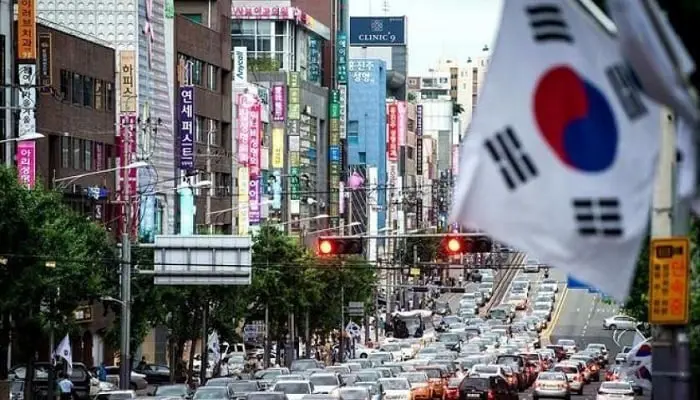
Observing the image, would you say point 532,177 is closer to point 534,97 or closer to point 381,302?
point 534,97

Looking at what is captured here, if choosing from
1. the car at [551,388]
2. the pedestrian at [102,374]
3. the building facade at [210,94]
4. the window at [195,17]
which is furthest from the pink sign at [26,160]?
the window at [195,17]

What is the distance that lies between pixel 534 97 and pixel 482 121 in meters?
0.32

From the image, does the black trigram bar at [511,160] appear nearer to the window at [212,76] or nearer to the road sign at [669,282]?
the road sign at [669,282]

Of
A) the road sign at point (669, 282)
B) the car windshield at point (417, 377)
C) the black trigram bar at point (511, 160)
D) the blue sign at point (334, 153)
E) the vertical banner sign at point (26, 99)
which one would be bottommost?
the car windshield at point (417, 377)

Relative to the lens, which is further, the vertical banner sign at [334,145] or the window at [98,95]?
the vertical banner sign at [334,145]

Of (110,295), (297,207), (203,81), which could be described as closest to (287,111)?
(297,207)

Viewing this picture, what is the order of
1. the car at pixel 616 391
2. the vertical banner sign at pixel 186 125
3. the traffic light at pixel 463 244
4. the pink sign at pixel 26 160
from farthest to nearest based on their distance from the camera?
the vertical banner sign at pixel 186 125, the pink sign at pixel 26 160, the car at pixel 616 391, the traffic light at pixel 463 244

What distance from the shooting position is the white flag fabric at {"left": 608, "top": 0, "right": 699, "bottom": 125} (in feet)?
34.3

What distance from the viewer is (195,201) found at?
10606cm

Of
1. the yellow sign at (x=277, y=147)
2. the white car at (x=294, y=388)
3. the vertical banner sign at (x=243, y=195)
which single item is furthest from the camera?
the yellow sign at (x=277, y=147)

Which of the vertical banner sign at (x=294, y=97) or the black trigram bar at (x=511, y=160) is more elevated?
the vertical banner sign at (x=294, y=97)

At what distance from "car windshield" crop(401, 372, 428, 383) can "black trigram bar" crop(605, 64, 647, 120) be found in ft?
191

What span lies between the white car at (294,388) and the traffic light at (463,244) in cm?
580

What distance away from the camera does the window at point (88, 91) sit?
87.3 metres
